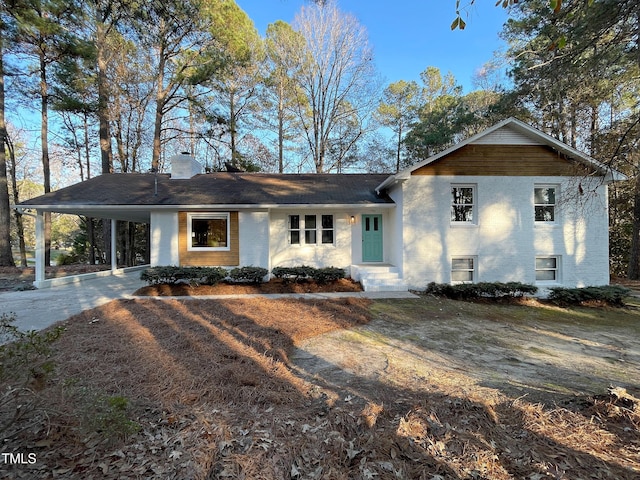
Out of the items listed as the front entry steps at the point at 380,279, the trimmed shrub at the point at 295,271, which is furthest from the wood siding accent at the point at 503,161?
the trimmed shrub at the point at 295,271

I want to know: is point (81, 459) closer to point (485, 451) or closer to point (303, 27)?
point (485, 451)

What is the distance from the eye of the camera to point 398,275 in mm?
10094

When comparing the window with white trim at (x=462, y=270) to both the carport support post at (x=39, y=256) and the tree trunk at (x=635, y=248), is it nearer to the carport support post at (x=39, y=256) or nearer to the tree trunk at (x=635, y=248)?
the tree trunk at (x=635, y=248)

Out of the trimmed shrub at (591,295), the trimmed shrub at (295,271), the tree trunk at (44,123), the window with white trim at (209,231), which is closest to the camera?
the trimmed shrub at (591,295)

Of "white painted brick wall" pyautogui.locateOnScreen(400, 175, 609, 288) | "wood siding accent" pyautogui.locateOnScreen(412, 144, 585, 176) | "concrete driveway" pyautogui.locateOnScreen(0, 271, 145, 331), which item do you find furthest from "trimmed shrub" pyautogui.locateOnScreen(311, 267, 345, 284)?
"concrete driveway" pyautogui.locateOnScreen(0, 271, 145, 331)

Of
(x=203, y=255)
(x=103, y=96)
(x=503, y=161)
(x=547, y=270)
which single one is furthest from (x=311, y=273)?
(x=103, y=96)

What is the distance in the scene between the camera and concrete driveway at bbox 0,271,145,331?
6382 mm

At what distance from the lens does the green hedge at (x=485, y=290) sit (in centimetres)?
903

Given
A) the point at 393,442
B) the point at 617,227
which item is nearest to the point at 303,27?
the point at 617,227

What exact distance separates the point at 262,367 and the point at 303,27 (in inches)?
920

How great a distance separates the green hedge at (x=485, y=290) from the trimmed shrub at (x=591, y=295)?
621 millimetres

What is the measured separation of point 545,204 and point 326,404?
10438 millimetres

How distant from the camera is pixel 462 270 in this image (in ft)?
33.2

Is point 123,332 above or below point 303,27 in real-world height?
below
